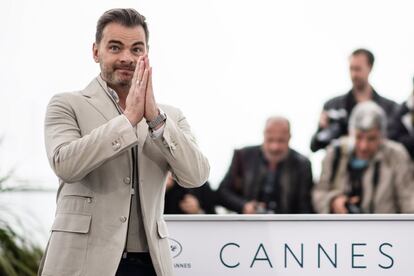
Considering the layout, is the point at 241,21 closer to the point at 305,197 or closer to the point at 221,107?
the point at 221,107

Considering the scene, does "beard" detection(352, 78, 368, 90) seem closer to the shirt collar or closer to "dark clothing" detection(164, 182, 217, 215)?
"dark clothing" detection(164, 182, 217, 215)

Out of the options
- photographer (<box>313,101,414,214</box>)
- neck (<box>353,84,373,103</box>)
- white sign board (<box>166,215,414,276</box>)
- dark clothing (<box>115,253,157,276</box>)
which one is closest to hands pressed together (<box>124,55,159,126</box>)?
dark clothing (<box>115,253,157,276</box>)

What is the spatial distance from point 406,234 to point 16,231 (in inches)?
91.6

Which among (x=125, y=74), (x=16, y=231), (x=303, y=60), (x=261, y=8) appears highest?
(x=261, y=8)

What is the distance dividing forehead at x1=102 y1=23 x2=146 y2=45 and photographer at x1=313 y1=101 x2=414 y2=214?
8.49 feet

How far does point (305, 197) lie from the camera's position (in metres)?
4.82

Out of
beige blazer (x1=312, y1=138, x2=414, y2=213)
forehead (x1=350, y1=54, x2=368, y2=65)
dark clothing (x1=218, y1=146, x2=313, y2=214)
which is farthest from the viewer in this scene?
forehead (x1=350, y1=54, x2=368, y2=65)

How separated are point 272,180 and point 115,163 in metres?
2.75

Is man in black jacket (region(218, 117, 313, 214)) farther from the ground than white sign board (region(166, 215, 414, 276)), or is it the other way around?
man in black jacket (region(218, 117, 313, 214))

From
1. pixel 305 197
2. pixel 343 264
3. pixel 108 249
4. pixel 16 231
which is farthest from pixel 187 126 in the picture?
pixel 305 197

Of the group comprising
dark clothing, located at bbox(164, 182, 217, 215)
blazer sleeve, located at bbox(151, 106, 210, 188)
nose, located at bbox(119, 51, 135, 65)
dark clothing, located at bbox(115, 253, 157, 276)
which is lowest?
dark clothing, located at bbox(115, 253, 157, 276)

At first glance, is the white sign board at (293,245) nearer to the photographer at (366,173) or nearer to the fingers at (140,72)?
the fingers at (140,72)

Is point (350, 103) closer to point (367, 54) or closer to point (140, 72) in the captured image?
point (367, 54)

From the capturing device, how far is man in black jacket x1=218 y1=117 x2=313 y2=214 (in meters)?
4.83
